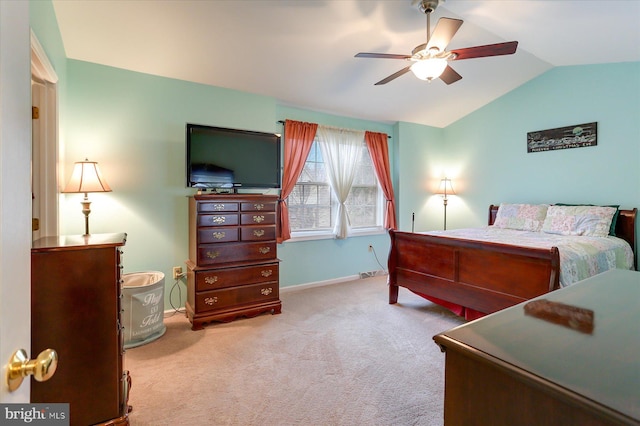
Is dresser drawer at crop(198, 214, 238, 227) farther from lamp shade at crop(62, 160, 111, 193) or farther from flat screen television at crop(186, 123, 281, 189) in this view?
lamp shade at crop(62, 160, 111, 193)

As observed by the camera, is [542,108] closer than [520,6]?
No

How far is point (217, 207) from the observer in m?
2.88

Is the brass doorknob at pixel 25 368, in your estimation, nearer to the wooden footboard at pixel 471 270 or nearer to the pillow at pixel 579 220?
the wooden footboard at pixel 471 270

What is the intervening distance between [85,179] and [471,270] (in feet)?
10.9

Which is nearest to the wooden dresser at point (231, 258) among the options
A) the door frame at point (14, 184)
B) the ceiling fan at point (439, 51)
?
the ceiling fan at point (439, 51)

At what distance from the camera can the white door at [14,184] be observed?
19.8 inches

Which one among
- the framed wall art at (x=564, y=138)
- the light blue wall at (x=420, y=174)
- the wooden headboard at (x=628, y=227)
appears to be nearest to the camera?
the wooden headboard at (x=628, y=227)

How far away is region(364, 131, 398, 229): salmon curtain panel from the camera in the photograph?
4.56 meters

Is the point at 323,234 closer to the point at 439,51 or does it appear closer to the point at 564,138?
the point at 439,51

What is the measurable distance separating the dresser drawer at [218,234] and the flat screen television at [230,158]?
47 centimetres

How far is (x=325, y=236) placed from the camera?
416 cm

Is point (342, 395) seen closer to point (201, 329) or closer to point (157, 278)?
point (201, 329)

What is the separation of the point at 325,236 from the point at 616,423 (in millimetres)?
3733

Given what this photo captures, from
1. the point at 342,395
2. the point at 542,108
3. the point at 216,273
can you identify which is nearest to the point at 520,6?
the point at 542,108
